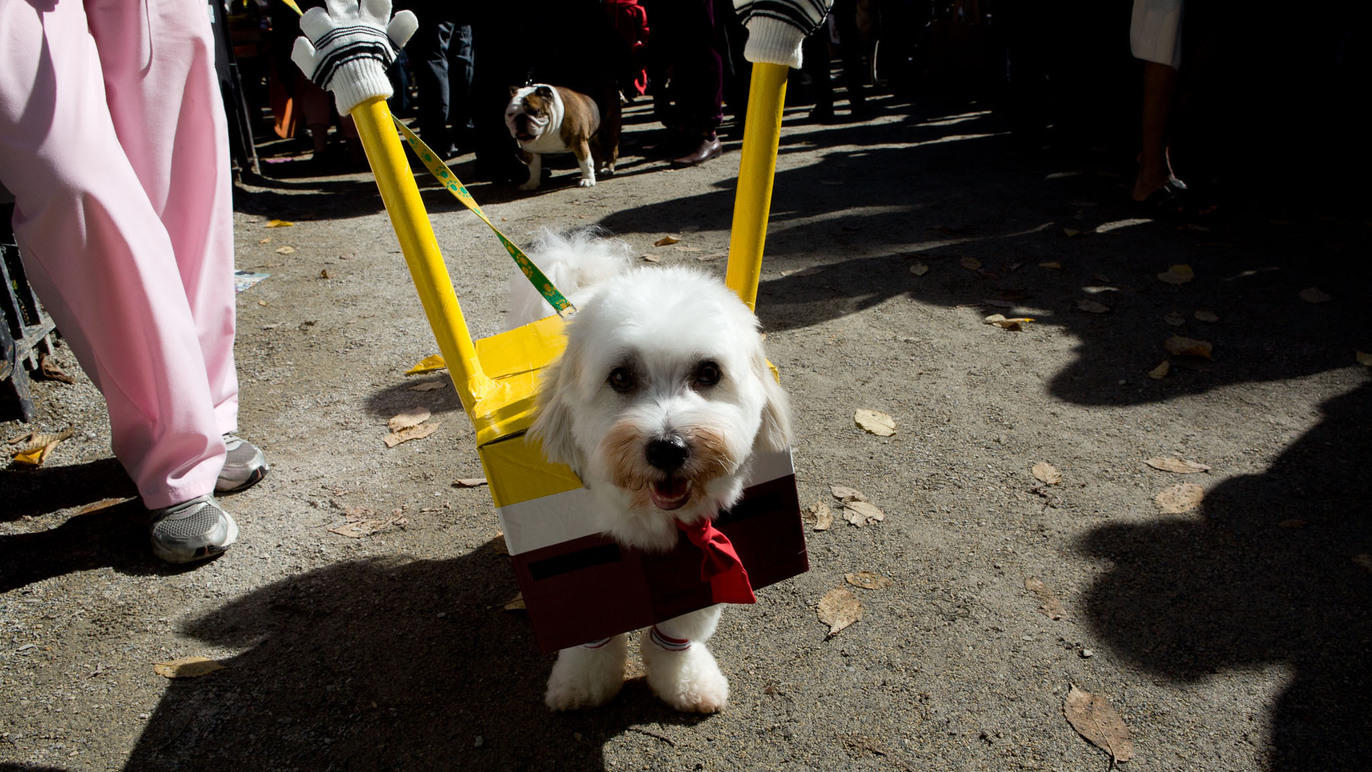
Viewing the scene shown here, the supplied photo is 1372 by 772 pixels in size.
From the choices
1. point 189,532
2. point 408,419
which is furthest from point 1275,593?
point 189,532

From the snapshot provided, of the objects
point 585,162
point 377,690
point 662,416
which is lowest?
point 377,690

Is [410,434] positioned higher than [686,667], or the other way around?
[410,434]

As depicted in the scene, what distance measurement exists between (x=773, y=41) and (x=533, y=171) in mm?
5829

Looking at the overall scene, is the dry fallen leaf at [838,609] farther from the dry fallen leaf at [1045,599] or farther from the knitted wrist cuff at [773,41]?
the knitted wrist cuff at [773,41]

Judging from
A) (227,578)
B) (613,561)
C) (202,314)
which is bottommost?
(227,578)

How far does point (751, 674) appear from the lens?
88.8 inches

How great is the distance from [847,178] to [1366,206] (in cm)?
354

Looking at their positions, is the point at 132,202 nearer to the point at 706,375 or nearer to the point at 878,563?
the point at 706,375

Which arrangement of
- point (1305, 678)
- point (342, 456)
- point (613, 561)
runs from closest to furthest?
point (613, 561), point (1305, 678), point (342, 456)

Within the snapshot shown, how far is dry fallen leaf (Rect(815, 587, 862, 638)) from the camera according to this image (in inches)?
94.4

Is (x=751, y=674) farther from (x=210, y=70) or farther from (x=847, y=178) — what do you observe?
(x=847, y=178)

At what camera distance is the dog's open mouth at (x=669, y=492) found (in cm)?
177

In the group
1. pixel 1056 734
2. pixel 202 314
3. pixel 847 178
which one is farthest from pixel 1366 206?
pixel 202 314

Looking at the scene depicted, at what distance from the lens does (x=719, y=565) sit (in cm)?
192
